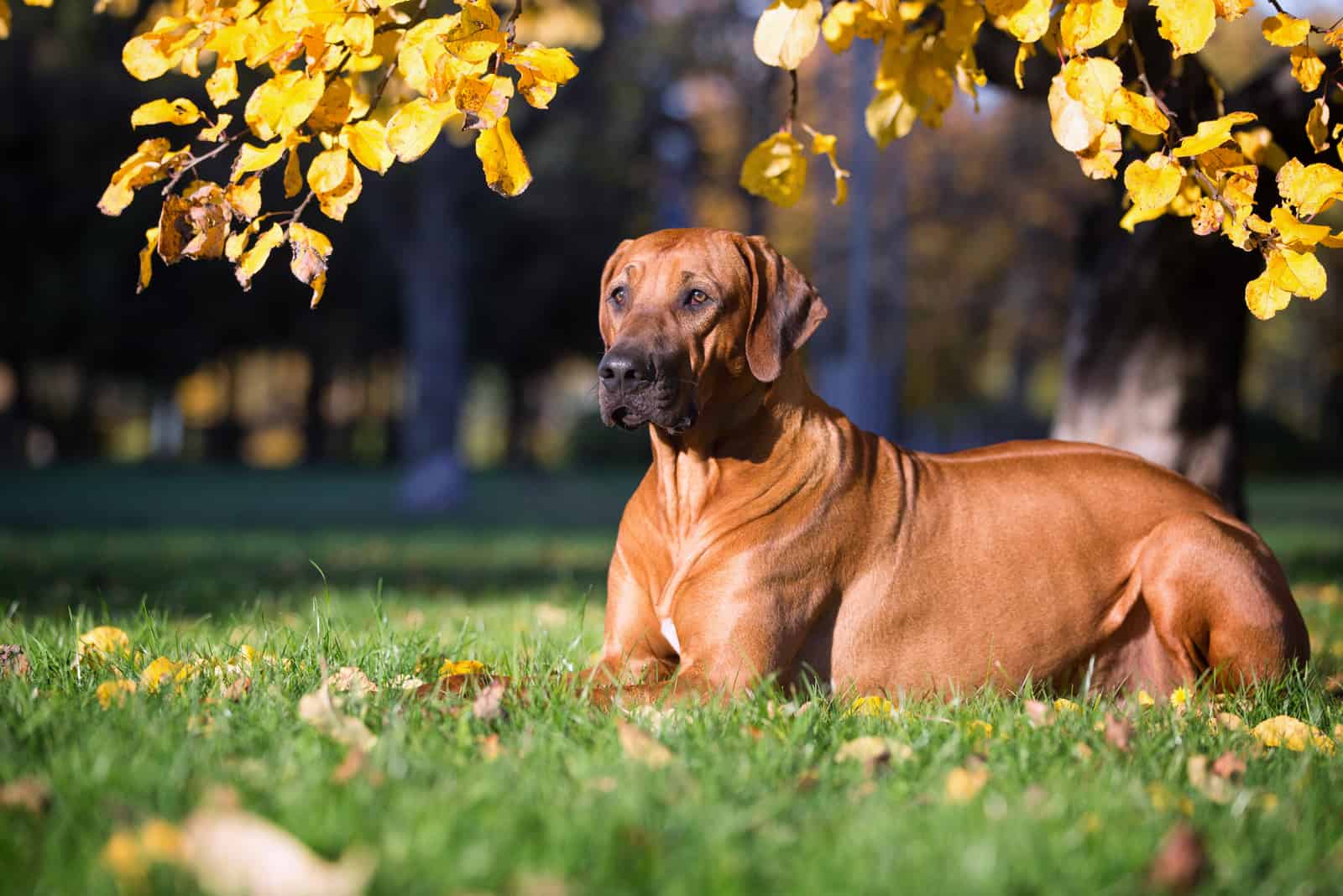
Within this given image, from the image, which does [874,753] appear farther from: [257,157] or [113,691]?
[257,157]

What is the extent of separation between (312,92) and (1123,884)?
105 inches

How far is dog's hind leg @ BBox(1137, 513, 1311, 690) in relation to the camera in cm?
398

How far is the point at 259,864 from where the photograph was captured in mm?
2002

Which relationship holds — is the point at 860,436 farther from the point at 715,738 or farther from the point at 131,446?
the point at 131,446

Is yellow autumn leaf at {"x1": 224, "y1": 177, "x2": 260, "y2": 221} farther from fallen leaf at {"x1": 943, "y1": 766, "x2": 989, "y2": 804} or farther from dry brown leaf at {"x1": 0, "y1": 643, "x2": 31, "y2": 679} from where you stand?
fallen leaf at {"x1": 943, "y1": 766, "x2": 989, "y2": 804}

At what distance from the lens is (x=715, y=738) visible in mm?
3039

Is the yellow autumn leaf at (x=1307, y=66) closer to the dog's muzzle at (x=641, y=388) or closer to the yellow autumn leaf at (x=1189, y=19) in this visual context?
the yellow autumn leaf at (x=1189, y=19)

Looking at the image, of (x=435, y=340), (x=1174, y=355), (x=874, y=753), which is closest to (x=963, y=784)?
(x=874, y=753)

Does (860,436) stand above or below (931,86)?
below

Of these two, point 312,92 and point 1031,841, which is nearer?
point 1031,841

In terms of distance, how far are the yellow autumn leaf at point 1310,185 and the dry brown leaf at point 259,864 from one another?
9.66 ft

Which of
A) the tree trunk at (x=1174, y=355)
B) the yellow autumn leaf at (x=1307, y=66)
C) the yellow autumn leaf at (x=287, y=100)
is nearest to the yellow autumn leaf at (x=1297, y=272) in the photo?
the yellow autumn leaf at (x=1307, y=66)

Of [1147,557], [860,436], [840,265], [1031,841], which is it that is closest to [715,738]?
[1031,841]

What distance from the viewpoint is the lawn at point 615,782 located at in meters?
2.12
